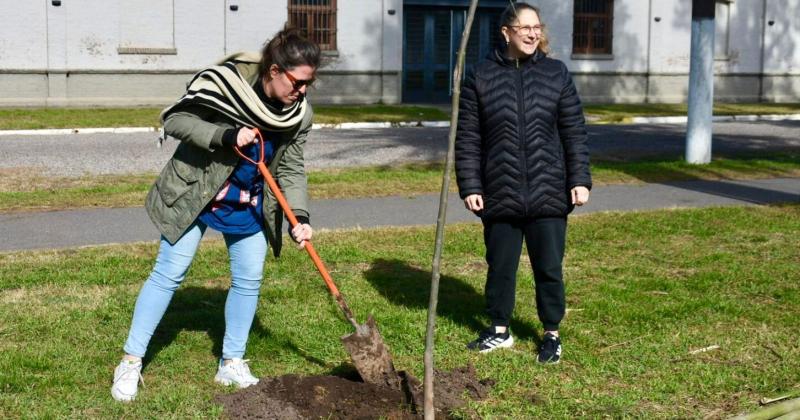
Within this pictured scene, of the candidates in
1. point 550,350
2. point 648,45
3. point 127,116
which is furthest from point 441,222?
point 648,45

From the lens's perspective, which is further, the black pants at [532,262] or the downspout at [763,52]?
the downspout at [763,52]

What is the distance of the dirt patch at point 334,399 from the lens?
4590mm

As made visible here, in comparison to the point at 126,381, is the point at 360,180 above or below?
above

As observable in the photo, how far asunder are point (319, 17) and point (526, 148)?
2137cm

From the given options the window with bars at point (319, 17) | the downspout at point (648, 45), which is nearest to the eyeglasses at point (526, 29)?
the window with bars at point (319, 17)

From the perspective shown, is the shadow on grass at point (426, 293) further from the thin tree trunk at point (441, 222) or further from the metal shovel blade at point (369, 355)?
the thin tree trunk at point (441, 222)

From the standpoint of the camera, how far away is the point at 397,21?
2661cm

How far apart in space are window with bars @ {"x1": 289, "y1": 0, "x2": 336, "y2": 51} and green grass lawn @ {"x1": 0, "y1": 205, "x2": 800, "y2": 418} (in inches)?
702

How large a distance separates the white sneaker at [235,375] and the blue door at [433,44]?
75.3ft

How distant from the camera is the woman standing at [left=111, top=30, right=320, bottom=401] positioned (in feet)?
15.0

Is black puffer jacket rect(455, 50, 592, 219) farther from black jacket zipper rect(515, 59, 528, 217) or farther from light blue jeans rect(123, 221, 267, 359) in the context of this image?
light blue jeans rect(123, 221, 267, 359)

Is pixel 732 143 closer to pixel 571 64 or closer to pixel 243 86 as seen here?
pixel 571 64

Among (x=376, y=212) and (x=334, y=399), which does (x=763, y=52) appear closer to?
(x=376, y=212)

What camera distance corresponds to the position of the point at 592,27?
29.4 metres
